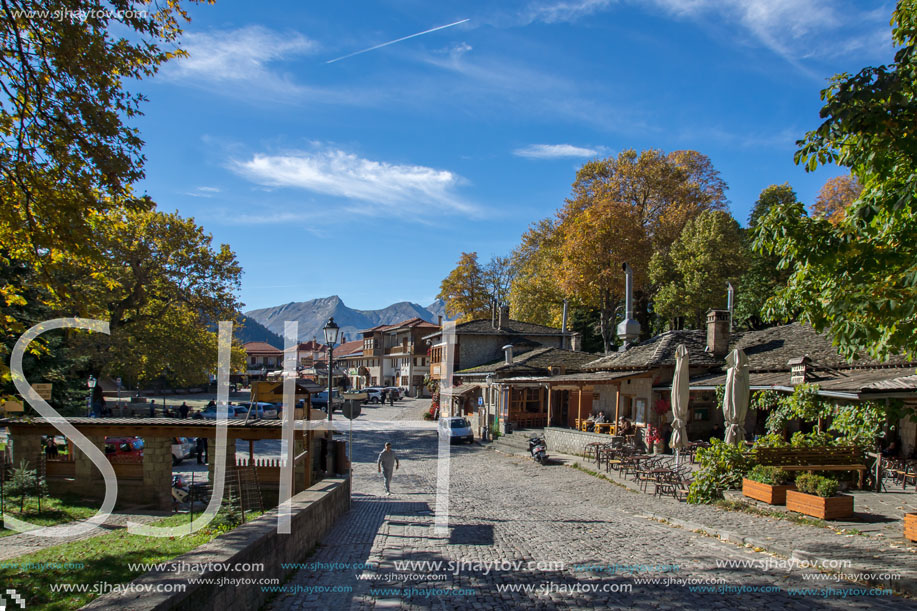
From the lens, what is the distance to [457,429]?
30938mm

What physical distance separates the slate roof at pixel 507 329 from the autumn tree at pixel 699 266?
11.2 m

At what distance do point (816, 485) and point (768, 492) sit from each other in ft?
3.48

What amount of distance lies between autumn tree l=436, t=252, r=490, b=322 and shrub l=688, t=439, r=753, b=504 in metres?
42.3

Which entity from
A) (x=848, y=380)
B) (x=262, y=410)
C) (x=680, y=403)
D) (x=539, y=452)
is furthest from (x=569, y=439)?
(x=262, y=410)

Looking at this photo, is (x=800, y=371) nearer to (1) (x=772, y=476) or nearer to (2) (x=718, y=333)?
(1) (x=772, y=476)

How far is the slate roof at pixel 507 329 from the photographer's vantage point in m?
44.9

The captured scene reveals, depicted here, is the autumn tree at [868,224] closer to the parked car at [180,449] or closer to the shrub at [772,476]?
the shrub at [772,476]

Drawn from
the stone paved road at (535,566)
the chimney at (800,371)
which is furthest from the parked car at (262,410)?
the chimney at (800,371)

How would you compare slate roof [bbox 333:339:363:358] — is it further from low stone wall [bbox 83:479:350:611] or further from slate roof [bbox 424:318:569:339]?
low stone wall [bbox 83:479:350:611]

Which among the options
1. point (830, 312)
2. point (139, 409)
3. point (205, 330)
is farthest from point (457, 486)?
point (139, 409)

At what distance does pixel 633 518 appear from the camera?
39.7ft

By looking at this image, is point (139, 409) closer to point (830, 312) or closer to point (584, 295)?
point (584, 295)

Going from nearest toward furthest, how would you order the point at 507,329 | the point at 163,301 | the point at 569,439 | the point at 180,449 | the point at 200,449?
the point at 180,449
the point at 200,449
the point at 569,439
the point at 163,301
the point at 507,329

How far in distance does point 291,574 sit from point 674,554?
524 cm
